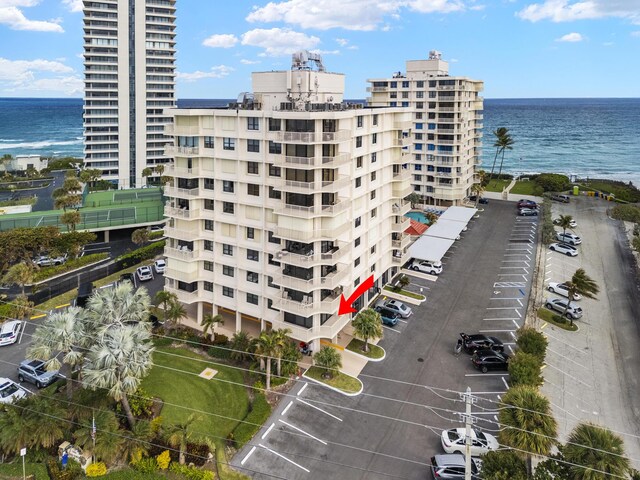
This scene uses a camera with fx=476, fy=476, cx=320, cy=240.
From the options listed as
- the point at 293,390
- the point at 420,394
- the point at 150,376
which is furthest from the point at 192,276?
the point at 420,394

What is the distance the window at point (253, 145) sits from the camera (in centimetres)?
4224

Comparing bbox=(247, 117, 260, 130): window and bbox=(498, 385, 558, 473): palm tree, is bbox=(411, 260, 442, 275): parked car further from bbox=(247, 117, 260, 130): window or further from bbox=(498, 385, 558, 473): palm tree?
bbox=(498, 385, 558, 473): palm tree

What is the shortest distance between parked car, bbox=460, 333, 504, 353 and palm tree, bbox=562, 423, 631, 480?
18.1 metres

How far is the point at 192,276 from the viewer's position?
156 feet

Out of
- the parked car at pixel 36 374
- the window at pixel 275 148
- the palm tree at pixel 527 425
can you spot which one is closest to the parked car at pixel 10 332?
the parked car at pixel 36 374

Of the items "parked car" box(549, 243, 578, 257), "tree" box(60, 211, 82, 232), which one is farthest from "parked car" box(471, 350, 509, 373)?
"tree" box(60, 211, 82, 232)

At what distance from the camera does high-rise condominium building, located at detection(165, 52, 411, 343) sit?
4047 cm

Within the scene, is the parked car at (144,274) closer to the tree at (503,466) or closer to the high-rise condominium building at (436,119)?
the tree at (503,466)

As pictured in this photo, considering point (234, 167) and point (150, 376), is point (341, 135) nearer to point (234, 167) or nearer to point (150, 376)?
point (234, 167)

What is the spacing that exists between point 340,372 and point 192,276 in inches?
694

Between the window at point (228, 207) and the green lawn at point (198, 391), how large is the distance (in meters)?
13.6

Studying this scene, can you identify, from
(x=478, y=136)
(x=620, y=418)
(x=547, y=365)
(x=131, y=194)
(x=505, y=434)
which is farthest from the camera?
(x=478, y=136)

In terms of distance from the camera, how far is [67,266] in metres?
64.1

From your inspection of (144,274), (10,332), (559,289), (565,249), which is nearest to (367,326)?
(559,289)
